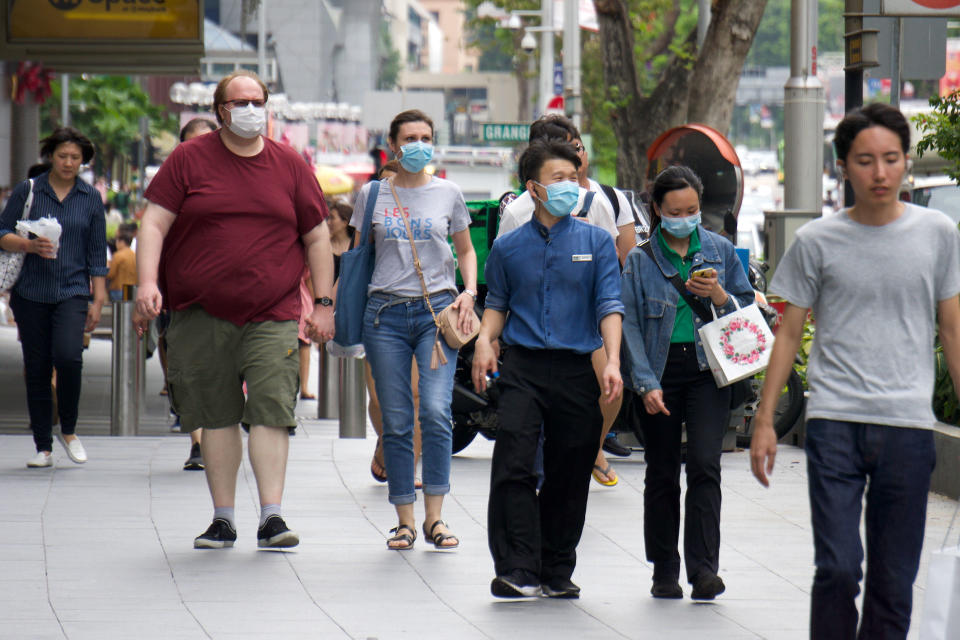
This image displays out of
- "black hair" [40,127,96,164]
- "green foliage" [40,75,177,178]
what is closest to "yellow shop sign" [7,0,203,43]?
"black hair" [40,127,96,164]

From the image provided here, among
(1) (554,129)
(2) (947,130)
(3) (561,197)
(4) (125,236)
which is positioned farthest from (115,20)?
(3) (561,197)

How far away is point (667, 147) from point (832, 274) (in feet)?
21.6

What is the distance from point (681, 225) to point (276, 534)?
7.18 ft

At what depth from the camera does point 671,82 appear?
1780 centimetres

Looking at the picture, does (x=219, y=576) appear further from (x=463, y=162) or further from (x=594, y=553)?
(x=463, y=162)

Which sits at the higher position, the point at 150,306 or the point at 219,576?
the point at 150,306

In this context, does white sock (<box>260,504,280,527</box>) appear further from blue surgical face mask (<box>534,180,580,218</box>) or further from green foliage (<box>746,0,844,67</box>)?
green foliage (<box>746,0,844,67</box>)

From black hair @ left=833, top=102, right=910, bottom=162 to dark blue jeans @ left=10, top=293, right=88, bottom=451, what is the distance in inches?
216

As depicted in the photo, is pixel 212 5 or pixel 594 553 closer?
pixel 594 553

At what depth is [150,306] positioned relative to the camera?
649 cm

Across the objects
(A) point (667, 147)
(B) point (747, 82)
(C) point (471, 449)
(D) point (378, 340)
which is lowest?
(C) point (471, 449)

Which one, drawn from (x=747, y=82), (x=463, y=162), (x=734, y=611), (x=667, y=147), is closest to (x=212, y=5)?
(x=463, y=162)

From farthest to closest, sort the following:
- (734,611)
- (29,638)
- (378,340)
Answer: (378,340) → (734,611) → (29,638)

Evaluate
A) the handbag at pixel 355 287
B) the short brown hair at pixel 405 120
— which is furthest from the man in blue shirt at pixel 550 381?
the short brown hair at pixel 405 120
